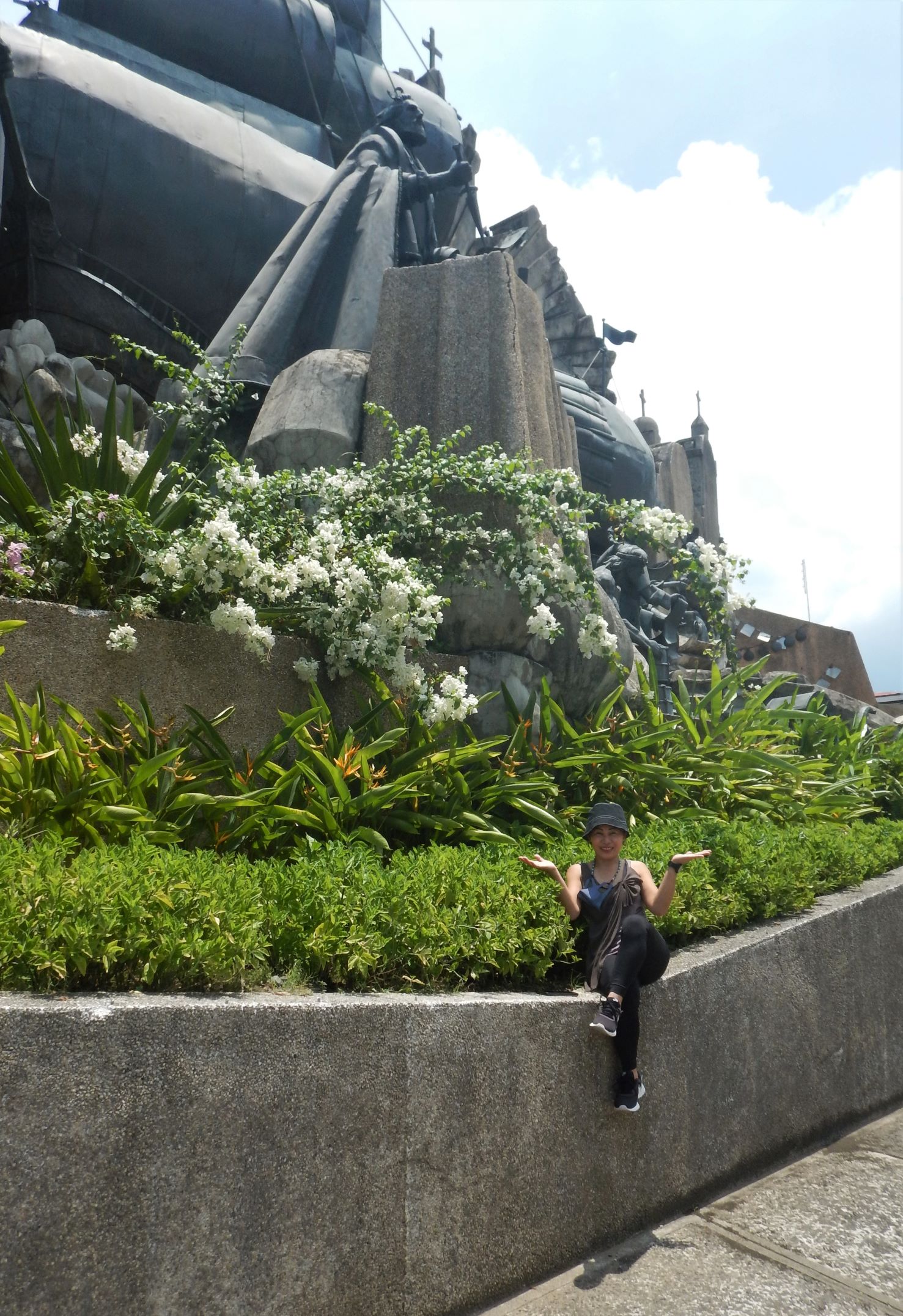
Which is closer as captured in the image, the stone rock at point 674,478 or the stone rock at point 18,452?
the stone rock at point 18,452

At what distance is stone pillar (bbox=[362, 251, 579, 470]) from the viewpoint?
6.99 metres

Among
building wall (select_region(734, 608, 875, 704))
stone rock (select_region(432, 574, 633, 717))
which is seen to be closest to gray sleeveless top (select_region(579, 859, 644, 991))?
stone rock (select_region(432, 574, 633, 717))

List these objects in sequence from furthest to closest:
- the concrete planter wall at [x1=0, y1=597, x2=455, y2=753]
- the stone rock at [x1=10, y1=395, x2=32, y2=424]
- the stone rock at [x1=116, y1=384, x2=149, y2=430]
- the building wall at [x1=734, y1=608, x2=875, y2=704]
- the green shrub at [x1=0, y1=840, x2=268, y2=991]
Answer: the building wall at [x1=734, y1=608, x2=875, y2=704] < the stone rock at [x1=116, y1=384, x2=149, y2=430] < the stone rock at [x1=10, y1=395, x2=32, y2=424] < the concrete planter wall at [x1=0, y1=597, x2=455, y2=753] < the green shrub at [x1=0, y1=840, x2=268, y2=991]

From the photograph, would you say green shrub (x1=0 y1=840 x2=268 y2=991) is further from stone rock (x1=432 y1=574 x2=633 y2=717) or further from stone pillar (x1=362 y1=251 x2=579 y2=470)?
stone pillar (x1=362 y1=251 x2=579 y2=470)

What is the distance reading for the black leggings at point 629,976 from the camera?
3244 millimetres

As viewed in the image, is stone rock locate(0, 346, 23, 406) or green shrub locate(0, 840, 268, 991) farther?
stone rock locate(0, 346, 23, 406)

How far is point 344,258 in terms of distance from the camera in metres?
10.6

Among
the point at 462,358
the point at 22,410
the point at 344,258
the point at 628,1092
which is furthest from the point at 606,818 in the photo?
the point at 22,410

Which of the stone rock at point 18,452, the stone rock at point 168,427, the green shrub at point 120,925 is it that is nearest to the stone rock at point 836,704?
the stone rock at point 168,427

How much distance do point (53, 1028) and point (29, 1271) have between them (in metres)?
0.46

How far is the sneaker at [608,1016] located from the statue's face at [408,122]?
11.2 meters

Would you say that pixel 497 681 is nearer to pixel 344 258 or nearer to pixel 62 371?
pixel 344 258

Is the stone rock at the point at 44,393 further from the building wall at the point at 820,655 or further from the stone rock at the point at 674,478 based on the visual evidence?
the stone rock at the point at 674,478

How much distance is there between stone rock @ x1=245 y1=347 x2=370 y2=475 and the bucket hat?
153 inches
